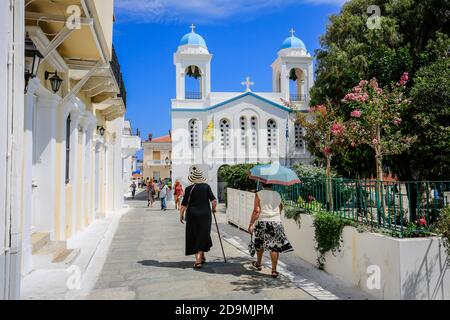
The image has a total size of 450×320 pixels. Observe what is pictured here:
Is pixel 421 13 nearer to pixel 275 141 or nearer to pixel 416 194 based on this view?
pixel 416 194

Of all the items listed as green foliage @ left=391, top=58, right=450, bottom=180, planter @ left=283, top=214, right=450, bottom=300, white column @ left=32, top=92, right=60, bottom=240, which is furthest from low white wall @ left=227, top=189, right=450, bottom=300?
green foliage @ left=391, top=58, right=450, bottom=180

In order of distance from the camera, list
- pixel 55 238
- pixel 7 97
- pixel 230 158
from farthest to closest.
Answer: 1. pixel 230 158
2. pixel 55 238
3. pixel 7 97

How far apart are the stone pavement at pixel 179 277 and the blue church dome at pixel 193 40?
25.1 meters

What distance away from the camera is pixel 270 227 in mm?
5980

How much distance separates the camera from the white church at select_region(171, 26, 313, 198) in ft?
99.9

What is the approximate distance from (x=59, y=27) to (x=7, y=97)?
12.9 feet

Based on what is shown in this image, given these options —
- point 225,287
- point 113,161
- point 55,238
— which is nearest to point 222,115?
point 113,161

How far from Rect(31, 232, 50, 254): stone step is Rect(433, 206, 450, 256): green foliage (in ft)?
19.5

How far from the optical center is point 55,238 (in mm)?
7680

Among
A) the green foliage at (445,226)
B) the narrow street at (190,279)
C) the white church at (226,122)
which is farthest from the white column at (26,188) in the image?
the white church at (226,122)

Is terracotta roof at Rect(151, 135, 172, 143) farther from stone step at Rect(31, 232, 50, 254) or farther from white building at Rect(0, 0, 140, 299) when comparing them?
stone step at Rect(31, 232, 50, 254)

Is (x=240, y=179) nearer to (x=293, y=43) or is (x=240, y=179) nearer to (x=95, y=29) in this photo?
(x=95, y=29)

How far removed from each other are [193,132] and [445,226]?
2717cm

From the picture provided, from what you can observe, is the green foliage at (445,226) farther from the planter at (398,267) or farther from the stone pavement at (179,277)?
the stone pavement at (179,277)
